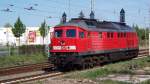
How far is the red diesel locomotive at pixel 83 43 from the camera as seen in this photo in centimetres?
2506

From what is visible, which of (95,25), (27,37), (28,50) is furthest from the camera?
(27,37)

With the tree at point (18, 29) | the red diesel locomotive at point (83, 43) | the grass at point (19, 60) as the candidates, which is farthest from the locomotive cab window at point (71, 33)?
the tree at point (18, 29)

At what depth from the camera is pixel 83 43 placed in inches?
1011

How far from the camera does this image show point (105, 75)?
20.7 m

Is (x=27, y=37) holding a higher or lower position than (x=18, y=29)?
lower

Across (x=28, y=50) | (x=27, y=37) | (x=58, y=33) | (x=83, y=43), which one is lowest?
(x=27, y=37)

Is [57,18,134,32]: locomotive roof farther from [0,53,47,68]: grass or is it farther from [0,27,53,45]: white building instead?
[0,27,53,45]: white building

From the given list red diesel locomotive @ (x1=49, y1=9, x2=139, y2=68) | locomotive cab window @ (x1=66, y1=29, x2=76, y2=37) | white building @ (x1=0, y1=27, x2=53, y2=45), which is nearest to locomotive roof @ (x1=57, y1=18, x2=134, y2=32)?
red diesel locomotive @ (x1=49, y1=9, x2=139, y2=68)

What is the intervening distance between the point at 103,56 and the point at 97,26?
264 cm

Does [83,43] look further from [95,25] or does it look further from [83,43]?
[95,25]

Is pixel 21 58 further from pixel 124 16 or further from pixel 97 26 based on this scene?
pixel 124 16

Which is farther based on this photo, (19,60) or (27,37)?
(27,37)

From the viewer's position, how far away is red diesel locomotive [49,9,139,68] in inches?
987

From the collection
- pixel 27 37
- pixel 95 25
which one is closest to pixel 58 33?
pixel 95 25
